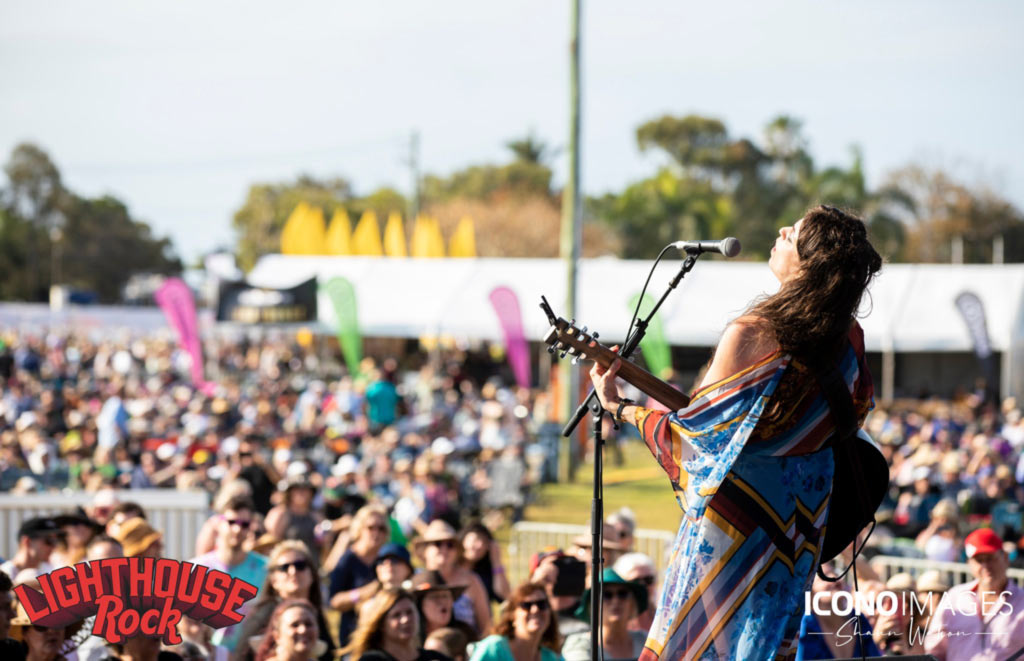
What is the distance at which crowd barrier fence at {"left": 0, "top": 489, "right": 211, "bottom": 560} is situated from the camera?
30.5 ft

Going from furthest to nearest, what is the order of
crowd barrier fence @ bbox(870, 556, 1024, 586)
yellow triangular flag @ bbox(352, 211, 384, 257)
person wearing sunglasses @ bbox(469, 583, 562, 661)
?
yellow triangular flag @ bbox(352, 211, 384, 257) < crowd barrier fence @ bbox(870, 556, 1024, 586) < person wearing sunglasses @ bbox(469, 583, 562, 661)

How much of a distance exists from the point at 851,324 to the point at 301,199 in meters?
86.8

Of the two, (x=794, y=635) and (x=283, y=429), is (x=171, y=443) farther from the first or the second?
(x=794, y=635)

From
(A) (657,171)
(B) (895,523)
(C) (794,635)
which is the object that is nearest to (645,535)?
(B) (895,523)

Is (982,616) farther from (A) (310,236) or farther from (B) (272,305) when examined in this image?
(A) (310,236)

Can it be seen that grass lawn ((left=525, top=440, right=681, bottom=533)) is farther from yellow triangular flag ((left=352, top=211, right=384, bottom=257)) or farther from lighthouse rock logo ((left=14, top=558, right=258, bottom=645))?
yellow triangular flag ((left=352, top=211, right=384, bottom=257))

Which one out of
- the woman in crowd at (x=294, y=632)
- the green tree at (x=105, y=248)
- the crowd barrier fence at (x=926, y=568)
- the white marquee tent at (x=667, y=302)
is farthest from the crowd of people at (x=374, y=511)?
the green tree at (x=105, y=248)

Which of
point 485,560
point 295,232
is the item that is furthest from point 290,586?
point 295,232

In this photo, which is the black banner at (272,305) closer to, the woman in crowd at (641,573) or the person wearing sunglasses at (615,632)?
the woman in crowd at (641,573)

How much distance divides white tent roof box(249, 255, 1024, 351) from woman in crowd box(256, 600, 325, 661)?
59.6 feet

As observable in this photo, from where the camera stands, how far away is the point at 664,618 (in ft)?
10.6

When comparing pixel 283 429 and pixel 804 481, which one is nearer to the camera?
pixel 804 481

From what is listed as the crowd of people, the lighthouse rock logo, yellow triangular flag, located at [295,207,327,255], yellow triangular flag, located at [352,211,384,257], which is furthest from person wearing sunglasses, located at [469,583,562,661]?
yellow triangular flag, located at [352,211,384,257]

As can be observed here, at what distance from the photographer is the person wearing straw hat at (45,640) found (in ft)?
15.4
